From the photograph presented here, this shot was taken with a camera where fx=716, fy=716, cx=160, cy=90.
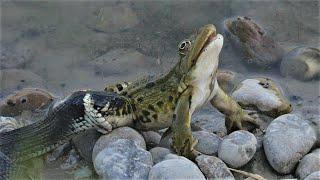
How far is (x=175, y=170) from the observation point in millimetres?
4176

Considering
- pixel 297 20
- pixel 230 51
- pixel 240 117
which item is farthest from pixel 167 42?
pixel 240 117

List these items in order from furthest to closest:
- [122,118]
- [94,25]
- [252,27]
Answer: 1. [94,25]
2. [252,27]
3. [122,118]

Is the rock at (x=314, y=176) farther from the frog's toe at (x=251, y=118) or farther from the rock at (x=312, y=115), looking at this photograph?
the frog's toe at (x=251, y=118)

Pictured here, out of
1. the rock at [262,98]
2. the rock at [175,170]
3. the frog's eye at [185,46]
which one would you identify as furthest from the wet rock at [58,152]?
the rock at [262,98]

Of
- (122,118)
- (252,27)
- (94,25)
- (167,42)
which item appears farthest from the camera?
(94,25)


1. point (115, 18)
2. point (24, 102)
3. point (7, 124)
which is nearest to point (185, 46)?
point (7, 124)

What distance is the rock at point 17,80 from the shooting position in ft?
21.4

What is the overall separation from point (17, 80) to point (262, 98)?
100 inches

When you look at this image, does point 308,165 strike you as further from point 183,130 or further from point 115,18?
point 115,18

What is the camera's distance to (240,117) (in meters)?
5.03

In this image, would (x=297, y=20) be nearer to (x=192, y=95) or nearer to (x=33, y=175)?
(x=192, y=95)

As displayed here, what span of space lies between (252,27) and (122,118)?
2275 millimetres

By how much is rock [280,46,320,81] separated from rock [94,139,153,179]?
2272mm

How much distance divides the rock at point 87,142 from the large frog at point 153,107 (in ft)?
0.22
